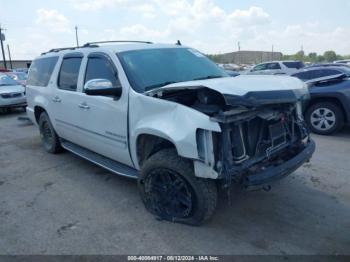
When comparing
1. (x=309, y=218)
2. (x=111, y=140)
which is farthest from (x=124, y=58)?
(x=309, y=218)

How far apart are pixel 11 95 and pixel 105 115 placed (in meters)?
9.30

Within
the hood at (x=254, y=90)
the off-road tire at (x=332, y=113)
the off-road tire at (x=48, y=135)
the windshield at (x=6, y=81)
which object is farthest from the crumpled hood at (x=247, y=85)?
the windshield at (x=6, y=81)

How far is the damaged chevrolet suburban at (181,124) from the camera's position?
299cm

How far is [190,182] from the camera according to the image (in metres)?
3.16

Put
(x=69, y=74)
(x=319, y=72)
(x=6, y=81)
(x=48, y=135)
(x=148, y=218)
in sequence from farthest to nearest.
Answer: (x=6, y=81) → (x=319, y=72) → (x=48, y=135) → (x=69, y=74) → (x=148, y=218)

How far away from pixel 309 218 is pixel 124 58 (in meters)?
2.85

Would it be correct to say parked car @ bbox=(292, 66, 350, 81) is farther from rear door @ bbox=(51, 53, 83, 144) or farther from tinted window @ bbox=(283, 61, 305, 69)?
tinted window @ bbox=(283, 61, 305, 69)

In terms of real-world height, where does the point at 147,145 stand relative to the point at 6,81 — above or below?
below

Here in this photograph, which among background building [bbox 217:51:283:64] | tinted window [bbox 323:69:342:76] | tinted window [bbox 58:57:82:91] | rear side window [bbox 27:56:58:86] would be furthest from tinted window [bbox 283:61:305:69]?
background building [bbox 217:51:283:64]

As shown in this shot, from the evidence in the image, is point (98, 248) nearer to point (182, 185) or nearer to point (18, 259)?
point (18, 259)

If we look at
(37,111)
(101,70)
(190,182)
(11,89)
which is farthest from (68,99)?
(11,89)

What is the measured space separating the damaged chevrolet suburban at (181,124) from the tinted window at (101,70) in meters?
0.01

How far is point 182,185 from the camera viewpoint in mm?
3303

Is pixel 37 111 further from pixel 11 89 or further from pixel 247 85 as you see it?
pixel 11 89
